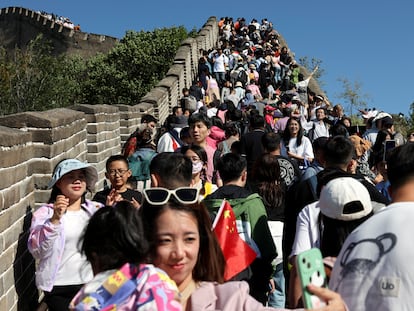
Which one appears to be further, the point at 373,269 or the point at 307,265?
the point at 373,269

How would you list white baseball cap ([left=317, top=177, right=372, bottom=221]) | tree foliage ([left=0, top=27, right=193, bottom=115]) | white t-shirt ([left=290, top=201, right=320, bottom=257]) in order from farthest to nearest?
tree foliage ([left=0, top=27, right=193, bottom=115])
white t-shirt ([left=290, top=201, right=320, bottom=257])
white baseball cap ([left=317, top=177, right=372, bottom=221])

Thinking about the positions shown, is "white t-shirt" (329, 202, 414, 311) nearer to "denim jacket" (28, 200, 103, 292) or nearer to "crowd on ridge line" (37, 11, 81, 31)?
"denim jacket" (28, 200, 103, 292)

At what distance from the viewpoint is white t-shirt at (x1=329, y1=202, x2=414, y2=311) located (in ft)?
8.57

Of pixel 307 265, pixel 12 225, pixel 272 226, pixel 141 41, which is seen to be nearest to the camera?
pixel 307 265

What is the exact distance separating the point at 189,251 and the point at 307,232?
3.81 feet

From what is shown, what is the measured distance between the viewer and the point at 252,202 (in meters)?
5.00

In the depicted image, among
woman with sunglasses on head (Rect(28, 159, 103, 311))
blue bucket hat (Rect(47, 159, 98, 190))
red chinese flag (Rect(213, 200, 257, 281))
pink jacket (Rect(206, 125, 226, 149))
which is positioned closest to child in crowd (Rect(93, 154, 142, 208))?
blue bucket hat (Rect(47, 159, 98, 190))

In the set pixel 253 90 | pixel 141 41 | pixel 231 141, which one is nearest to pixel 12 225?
pixel 231 141

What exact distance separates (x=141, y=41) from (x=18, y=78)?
5143 millimetres

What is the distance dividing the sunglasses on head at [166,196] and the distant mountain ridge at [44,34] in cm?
5098

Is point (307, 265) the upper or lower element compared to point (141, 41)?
lower

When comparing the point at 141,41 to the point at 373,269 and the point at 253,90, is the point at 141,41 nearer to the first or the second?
the point at 253,90

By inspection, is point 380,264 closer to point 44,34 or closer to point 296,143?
point 296,143

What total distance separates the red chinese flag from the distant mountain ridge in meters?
49.8
